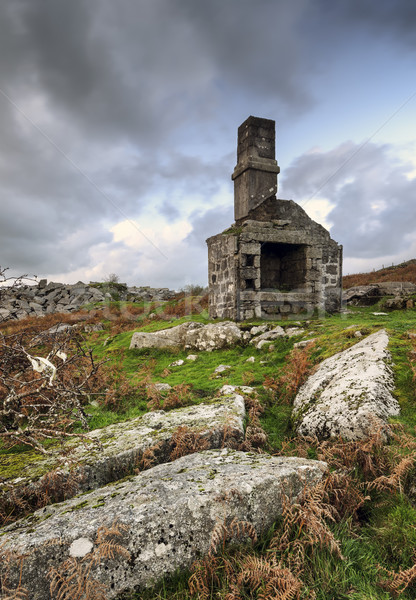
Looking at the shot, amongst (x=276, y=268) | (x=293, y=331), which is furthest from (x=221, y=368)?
(x=276, y=268)

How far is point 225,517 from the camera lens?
89.4 inches

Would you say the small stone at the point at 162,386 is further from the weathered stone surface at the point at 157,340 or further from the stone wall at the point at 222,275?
the stone wall at the point at 222,275

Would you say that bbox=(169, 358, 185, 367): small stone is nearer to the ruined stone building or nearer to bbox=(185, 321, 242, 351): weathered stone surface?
bbox=(185, 321, 242, 351): weathered stone surface

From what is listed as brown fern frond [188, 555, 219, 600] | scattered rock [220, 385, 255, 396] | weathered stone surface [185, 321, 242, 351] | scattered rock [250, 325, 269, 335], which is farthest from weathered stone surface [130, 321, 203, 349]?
brown fern frond [188, 555, 219, 600]

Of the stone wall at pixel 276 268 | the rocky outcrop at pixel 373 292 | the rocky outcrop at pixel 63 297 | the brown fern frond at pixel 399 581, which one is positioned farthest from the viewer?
the rocky outcrop at pixel 63 297

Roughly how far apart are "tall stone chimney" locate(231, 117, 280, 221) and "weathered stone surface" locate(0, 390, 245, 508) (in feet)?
31.6

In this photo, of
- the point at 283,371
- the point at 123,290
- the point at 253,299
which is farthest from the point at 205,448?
the point at 123,290

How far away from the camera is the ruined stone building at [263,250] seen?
40.0ft

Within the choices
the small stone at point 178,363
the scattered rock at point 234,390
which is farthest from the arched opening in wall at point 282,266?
the scattered rock at point 234,390

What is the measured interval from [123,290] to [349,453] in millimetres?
27055

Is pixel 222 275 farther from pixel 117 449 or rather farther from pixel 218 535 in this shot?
pixel 218 535

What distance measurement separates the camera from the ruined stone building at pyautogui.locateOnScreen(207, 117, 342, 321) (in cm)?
1220

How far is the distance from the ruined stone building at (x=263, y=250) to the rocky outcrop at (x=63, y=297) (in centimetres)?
1515

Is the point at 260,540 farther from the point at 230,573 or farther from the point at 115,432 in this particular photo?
the point at 115,432
